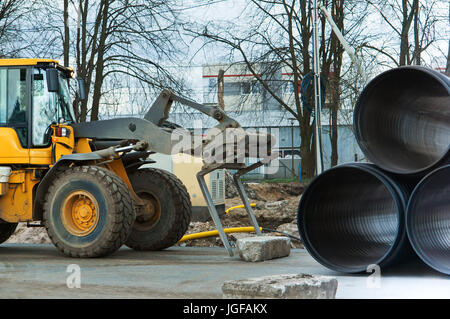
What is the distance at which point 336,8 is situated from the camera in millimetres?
20891

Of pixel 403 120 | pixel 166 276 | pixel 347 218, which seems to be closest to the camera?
pixel 166 276

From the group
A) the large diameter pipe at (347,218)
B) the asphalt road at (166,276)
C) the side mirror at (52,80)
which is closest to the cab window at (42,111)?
the side mirror at (52,80)

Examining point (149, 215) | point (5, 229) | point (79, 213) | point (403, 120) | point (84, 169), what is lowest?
point (5, 229)

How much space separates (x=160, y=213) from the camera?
8.70 meters

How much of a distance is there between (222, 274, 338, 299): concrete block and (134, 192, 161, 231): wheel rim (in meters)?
4.25

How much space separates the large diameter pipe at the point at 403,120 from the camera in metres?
6.53

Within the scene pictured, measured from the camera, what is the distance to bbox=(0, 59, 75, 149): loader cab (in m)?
8.48

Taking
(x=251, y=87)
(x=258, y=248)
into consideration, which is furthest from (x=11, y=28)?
(x=258, y=248)

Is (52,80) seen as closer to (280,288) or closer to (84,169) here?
(84,169)

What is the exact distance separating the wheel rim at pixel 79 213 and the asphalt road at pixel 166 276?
0.42m

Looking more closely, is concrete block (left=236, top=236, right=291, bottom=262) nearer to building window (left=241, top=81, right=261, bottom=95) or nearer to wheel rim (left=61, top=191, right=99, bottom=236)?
wheel rim (left=61, top=191, right=99, bottom=236)

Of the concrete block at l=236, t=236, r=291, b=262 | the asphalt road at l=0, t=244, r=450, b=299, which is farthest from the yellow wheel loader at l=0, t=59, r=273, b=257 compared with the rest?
the asphalt road at l=0, t=244, r=450, b=299

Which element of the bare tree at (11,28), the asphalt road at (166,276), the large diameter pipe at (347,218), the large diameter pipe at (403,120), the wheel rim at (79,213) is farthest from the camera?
the bare tree at (11,28)

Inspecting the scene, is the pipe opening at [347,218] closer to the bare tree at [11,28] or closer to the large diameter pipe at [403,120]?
the large diameter pipe at [403,120]
